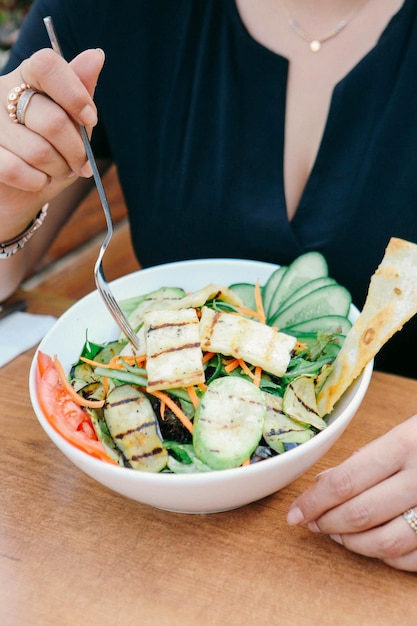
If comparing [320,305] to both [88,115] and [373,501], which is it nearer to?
[373,501]

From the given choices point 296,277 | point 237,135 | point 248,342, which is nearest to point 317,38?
point 237,135

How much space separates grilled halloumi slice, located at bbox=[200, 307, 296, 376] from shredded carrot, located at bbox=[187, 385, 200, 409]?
0.07m

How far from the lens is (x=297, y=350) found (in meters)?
0.94

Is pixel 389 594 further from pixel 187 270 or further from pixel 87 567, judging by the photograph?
pixel 187 270

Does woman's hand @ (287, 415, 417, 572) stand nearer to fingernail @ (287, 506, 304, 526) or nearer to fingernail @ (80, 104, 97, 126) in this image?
fingernail @ (287, 506, 304, 526)

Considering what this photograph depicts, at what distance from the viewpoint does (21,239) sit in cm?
123

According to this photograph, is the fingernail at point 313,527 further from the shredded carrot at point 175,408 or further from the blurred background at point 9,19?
the blurred background at point 9,19

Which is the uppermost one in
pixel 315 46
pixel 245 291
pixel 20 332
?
pixel 315 46

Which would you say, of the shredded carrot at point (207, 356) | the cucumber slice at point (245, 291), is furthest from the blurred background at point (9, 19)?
the shredded carrot at point (207, 356)

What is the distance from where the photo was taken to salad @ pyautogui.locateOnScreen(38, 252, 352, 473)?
76 cm

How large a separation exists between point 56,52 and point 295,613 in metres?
0.81

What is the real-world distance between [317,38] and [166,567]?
1104mm

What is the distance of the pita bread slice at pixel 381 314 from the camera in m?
0.81

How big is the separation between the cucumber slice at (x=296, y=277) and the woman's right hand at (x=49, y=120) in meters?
0.39
